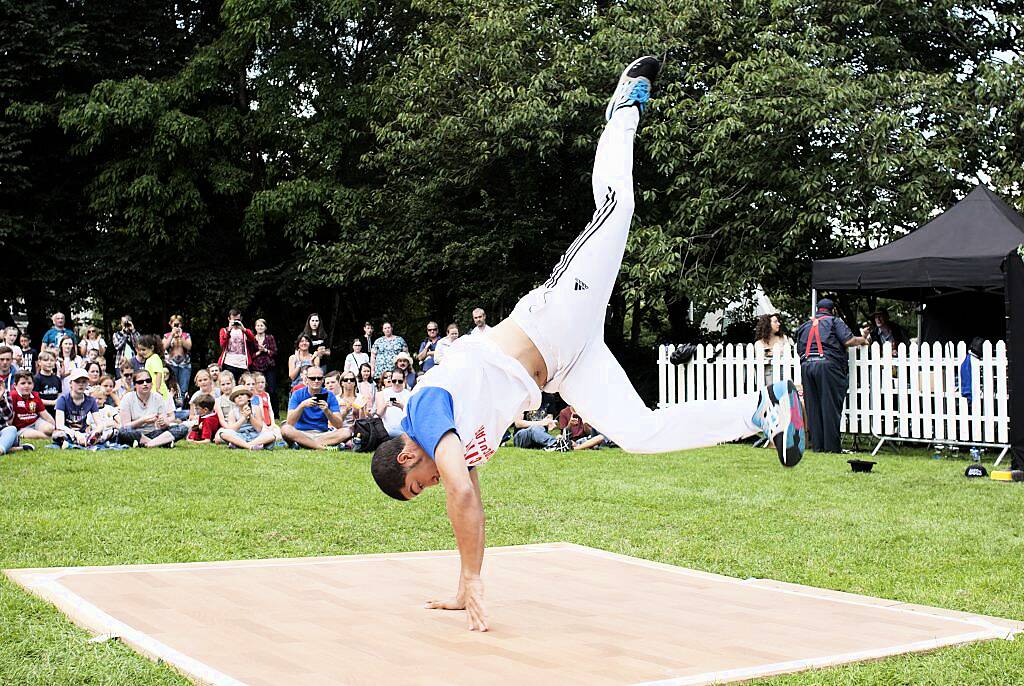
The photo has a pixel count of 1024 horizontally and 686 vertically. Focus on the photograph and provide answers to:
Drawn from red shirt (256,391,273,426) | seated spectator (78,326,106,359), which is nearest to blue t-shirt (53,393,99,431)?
red shirt (256,391,273,426)

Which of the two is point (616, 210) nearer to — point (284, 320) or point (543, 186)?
point (543, 186)

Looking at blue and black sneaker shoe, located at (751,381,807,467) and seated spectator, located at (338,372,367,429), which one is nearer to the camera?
blue and black sneaker shoe, located at (751,381,807,467)

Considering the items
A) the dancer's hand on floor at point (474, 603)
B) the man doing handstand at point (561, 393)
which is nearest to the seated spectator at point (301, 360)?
the man doing handstand at point (561, 393)

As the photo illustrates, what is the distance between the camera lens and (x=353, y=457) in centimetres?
1269

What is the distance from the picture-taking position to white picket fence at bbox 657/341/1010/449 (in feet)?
41.9

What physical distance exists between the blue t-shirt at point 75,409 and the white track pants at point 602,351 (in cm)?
945

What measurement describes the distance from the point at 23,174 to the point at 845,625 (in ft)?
74.6

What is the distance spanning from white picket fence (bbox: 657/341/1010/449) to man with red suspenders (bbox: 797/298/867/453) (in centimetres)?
33

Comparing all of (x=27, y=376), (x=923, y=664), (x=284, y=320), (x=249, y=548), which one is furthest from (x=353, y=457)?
(x=284, y=320)

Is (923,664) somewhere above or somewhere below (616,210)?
below

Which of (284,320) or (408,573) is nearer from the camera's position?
(408,573)

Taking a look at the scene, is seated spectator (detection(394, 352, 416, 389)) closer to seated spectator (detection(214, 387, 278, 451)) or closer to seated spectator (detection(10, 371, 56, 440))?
seated spectator (detection(214, 387, 278, 451))

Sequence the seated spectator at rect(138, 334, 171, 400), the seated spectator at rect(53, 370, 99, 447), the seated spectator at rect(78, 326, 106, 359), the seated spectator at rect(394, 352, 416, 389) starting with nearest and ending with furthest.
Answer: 1. the seated spectator at rect(53, 370, 99, 447)
2. the seated spectator at rect(138, 334, 171, 400)
3. the seated spectator at rect(394, 352, 416, 389)
4. the seated spectator at rect(78, 326, 106, 359)

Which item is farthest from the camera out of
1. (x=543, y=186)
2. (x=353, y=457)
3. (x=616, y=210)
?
(x=543, y=186)
